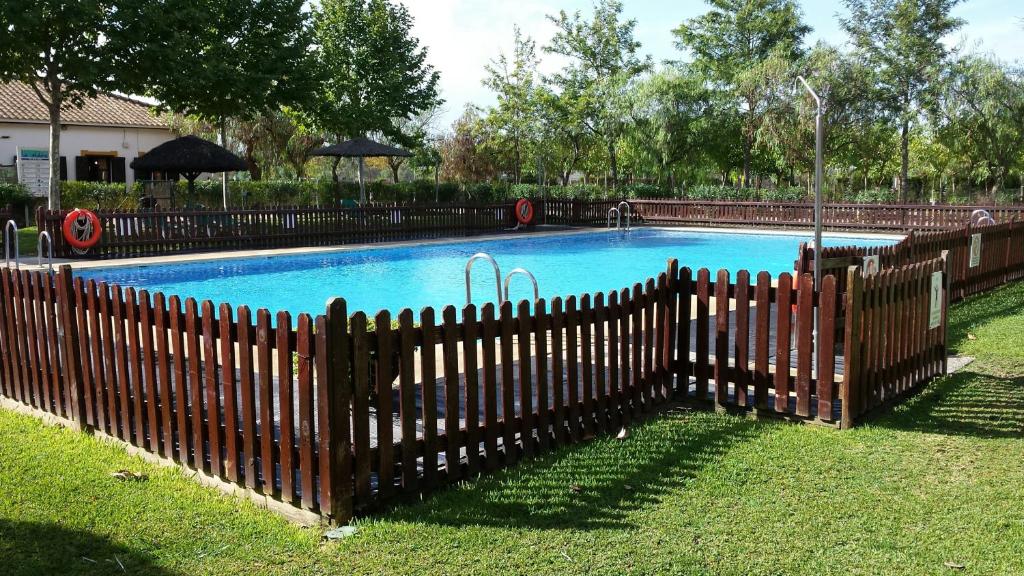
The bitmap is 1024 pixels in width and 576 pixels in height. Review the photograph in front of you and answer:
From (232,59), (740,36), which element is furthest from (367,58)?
(740,36)

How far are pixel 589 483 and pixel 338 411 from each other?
1.44 metres

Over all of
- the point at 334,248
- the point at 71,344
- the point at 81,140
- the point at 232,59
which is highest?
the point at 232,59

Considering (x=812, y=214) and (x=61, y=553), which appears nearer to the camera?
(x=61, y=553)

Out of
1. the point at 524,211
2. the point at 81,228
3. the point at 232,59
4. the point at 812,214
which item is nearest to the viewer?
the point at 81,228

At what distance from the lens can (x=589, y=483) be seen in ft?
15.0

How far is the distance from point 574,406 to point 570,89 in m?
41.5

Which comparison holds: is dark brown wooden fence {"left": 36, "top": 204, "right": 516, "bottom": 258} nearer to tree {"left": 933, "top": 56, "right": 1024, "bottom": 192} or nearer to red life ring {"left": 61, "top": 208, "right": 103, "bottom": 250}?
red life ring {"left": 61, "top": 208, "right": 103, "bottom": 250}

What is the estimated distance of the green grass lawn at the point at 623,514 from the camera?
3.63 metres

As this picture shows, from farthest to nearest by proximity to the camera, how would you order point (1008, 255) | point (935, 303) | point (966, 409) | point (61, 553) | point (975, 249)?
point (1008, 255) < point (975, 249) < point (935, 303) < point (966, 409) < point (61, 553)

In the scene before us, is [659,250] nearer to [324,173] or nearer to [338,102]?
[338,102]

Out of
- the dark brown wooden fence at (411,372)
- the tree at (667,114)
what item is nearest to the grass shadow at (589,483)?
the dark brown wooden fence at (411,372)

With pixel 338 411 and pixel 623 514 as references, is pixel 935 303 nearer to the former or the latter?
pixel 623 514

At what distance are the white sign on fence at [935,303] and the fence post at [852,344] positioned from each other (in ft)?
4.41

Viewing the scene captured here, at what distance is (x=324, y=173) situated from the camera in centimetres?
6788
